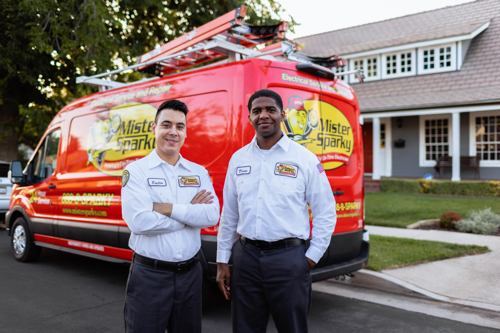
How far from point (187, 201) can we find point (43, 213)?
15.4ft

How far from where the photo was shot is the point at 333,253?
13.9 feet

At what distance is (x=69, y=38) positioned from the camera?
10.9 metres

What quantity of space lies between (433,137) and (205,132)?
15023mm

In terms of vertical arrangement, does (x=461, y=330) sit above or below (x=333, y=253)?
below

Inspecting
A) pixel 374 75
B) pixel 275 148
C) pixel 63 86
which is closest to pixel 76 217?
pixel 275 148

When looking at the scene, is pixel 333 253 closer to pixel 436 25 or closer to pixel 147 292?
pixel 147 292

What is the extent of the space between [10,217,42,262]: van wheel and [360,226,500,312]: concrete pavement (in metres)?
5.06

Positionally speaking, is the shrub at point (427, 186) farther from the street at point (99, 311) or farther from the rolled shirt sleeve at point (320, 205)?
the rolled shirt sleeve at point (320, 205)

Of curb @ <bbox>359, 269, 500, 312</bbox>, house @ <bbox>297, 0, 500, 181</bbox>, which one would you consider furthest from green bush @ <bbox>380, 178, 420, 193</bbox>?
curb @ <bbox>359, 269, 500, 312</bbox>

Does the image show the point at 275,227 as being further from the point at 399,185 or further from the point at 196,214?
the point at 399,185

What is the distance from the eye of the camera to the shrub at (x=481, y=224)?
795 cm

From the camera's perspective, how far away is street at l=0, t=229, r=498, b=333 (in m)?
3.96

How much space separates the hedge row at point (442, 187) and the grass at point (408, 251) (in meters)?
7.52

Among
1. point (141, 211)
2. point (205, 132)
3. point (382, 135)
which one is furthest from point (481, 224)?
point (382, 135)
